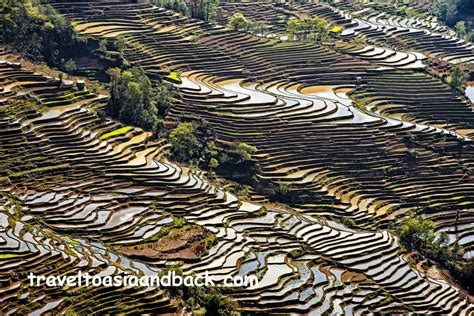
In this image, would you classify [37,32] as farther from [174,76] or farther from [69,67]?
[174,76]

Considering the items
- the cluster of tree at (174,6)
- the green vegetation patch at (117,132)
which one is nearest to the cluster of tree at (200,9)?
the cluster of tree at (174,6)

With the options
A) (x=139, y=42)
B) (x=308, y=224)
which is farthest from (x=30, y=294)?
(x=139, y=42)

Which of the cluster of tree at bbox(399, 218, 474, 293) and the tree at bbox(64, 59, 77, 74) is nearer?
the cluster of tree at bbox(399, 218, 474, 293)

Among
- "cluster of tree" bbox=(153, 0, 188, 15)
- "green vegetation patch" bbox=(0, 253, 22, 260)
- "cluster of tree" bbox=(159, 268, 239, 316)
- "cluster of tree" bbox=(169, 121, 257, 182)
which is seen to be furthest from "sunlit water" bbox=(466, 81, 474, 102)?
"green vegetation patch" bbox=(0, 253, 22, 260)

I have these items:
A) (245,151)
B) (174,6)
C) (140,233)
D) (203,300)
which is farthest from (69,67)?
(203,300)

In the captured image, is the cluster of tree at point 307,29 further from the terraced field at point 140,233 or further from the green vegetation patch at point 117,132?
the terraced field at point 140,233

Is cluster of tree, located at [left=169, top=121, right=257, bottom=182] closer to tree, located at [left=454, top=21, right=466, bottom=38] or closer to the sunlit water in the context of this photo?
the sunlit water

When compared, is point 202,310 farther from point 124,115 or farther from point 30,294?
point 124,115
